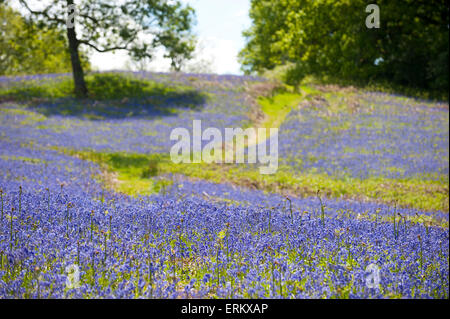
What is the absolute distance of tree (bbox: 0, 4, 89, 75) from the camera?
1043 inches

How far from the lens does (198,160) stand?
53.1ft

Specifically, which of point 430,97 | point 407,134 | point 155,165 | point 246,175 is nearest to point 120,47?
point 155,165

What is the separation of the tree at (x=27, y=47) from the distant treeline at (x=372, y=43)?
19.2 metres

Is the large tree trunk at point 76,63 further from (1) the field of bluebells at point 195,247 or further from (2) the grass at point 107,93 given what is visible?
(1) the field of bluebells at point 195,247

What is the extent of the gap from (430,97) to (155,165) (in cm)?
2398

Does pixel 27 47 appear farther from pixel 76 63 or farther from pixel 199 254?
pixel 199 254

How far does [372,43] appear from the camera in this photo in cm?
3200

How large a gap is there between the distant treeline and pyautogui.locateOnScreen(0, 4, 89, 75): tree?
63.1ft

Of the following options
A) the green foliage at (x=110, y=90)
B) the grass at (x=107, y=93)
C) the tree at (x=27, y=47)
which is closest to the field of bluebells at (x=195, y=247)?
the grass at (x=107, y=93)

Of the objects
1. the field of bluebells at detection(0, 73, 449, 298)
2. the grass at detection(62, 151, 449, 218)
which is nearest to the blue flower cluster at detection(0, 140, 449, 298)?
the field of bluebells at detection(0, 73, 449, 298)

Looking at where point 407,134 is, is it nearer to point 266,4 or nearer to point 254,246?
point 254,246

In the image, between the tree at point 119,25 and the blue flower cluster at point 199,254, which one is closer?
the blue flower cluster at point 199,254

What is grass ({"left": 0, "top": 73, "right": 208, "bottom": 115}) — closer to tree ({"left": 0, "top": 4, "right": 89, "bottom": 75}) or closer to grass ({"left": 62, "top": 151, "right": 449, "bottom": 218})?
tree ({"left": 0, "top": 4, "right": 89, "bottom": 75})

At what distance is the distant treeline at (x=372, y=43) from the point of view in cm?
2981
